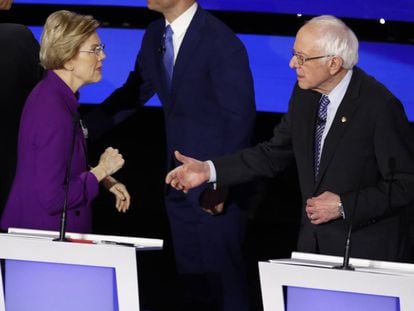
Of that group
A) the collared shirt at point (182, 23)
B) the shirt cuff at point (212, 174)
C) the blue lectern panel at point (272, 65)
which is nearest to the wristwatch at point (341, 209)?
the shirt cuff at point (212, 174)

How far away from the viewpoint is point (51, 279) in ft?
9.25

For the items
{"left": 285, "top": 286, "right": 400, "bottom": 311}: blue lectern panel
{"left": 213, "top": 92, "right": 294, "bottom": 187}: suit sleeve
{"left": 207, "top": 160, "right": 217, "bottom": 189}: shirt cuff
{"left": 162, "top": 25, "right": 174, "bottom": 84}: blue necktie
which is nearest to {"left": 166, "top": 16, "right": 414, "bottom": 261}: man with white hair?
{"left": 213, "top": 92, "right": 294, "bottom": 187}: suit sleeve

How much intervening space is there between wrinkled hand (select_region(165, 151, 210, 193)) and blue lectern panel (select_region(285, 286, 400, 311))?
1334 millimetres

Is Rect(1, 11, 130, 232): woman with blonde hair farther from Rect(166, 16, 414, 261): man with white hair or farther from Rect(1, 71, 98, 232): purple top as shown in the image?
Rect(166, 16, 414, 261): man with white hair

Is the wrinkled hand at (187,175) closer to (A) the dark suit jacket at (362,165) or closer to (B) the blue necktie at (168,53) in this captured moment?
(A) the dark suit jacket at (362,165)

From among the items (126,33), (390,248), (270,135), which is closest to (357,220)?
(390,248)

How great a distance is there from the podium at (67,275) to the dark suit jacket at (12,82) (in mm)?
1371

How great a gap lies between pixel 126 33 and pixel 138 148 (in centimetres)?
66

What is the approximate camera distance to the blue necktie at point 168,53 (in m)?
4.71

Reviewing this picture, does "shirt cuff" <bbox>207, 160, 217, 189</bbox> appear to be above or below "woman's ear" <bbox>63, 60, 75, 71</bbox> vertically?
below

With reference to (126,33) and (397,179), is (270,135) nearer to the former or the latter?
(126,33)

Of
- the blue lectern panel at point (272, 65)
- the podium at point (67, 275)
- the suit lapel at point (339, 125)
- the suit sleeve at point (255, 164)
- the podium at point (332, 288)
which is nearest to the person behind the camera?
the podium at point (332, 288)

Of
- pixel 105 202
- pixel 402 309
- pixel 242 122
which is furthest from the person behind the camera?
pixel 105 202

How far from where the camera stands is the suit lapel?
3.64 m
